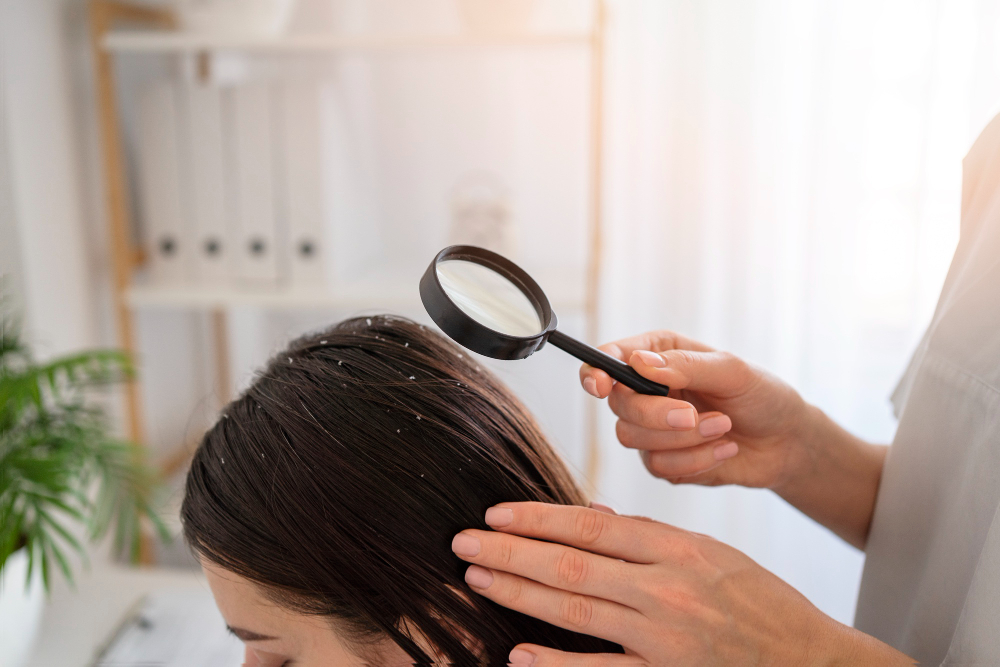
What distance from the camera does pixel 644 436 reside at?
0.85 m

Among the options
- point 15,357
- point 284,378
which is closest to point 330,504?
Result: point 284,378

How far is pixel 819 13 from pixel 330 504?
167cm

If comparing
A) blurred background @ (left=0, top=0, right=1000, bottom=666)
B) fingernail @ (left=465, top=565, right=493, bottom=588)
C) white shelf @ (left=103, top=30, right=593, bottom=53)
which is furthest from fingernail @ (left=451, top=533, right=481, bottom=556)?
white shelf @ (left=103, top=30, right=593, bottom=53)

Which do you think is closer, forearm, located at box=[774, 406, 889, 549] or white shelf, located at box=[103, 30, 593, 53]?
forearm, located at box=[774, 406, 889, 549]

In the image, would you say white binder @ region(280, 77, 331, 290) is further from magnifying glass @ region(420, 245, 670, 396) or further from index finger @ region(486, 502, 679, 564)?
index finger @ region(486, 502, 679, 564)

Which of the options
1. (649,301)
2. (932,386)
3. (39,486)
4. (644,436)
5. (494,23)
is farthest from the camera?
(649,301)

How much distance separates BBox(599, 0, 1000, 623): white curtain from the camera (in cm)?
167

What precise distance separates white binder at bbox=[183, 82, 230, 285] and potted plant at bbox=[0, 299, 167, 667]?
40 cm

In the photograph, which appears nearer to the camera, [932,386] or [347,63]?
[932,386]

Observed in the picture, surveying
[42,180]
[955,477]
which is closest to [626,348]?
[955,477]

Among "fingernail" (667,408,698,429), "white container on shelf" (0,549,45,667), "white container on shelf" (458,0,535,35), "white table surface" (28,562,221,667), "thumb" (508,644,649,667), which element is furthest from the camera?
"white container on shelf" (458,0,535,35)

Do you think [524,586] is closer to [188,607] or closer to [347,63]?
[188,607]

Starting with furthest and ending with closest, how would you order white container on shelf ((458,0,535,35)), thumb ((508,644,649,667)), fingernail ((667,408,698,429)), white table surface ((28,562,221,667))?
1. white container on shelf ((458,0,535,35))
2. white table surface ((28,562,221,667))
3. fingernail ((667,408,698,429))
4. thumb ((508,644,649,667))

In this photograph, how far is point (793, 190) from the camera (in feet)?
5.91
